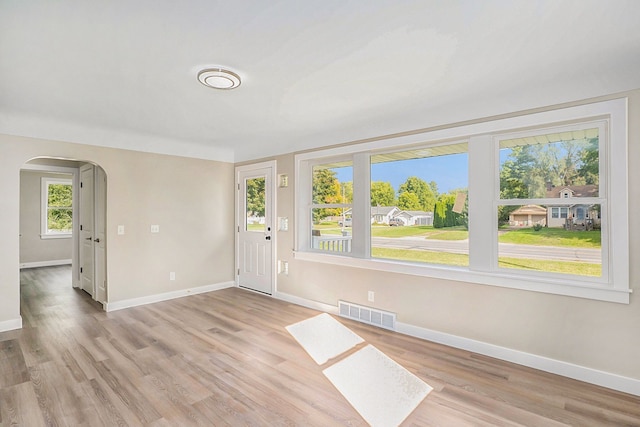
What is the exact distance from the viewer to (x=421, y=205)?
3531mm

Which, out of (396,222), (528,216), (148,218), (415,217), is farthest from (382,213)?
(148,218)

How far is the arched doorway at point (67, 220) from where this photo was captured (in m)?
4.58

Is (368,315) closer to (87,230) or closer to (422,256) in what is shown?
(422,256)

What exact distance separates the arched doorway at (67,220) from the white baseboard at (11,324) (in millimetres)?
851

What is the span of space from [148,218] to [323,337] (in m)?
3.09

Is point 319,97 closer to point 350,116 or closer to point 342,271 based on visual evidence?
point 350,116

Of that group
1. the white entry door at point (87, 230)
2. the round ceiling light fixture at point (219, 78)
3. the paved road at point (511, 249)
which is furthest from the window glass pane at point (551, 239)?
the white entry door at point (87, 230)

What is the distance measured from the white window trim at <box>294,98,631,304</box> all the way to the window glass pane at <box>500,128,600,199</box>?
106 millimetres

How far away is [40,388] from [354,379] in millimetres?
2400

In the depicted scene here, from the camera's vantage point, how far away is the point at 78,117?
11.5 ft

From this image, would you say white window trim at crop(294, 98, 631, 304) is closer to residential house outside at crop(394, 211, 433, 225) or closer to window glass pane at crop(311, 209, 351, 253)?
window glass pane at crop(311, 209, 351, 253)

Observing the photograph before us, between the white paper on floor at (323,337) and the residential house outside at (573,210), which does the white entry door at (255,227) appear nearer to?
the white paper on floor at (323,337)

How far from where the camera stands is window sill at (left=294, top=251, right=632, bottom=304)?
2.39 metres

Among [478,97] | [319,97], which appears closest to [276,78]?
[319,97]
